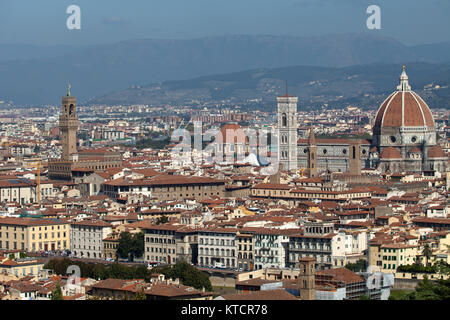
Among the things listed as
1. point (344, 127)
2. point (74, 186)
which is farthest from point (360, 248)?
point (344, 127)

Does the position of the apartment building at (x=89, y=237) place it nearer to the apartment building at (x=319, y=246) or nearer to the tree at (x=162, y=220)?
the tree at (x=162, y=220)

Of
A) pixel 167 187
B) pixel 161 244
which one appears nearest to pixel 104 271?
pixel 161 244

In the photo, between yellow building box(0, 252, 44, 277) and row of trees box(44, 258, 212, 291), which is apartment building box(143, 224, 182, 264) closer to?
row of trees box(44, 258, 212, 291)

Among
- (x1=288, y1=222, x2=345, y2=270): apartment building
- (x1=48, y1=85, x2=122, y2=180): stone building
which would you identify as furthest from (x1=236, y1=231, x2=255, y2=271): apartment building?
(x1=48, y1=85, x2=122, y2=180): stone building

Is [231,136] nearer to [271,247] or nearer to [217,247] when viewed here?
[217,247]

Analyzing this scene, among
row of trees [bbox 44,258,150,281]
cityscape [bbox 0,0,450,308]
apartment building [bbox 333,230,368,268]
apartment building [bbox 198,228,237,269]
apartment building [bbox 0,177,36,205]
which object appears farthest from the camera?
apartment building [bbox 0,177,36,205]

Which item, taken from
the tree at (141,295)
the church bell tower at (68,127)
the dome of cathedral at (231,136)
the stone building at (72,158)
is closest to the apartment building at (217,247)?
the tree at (141,295)
